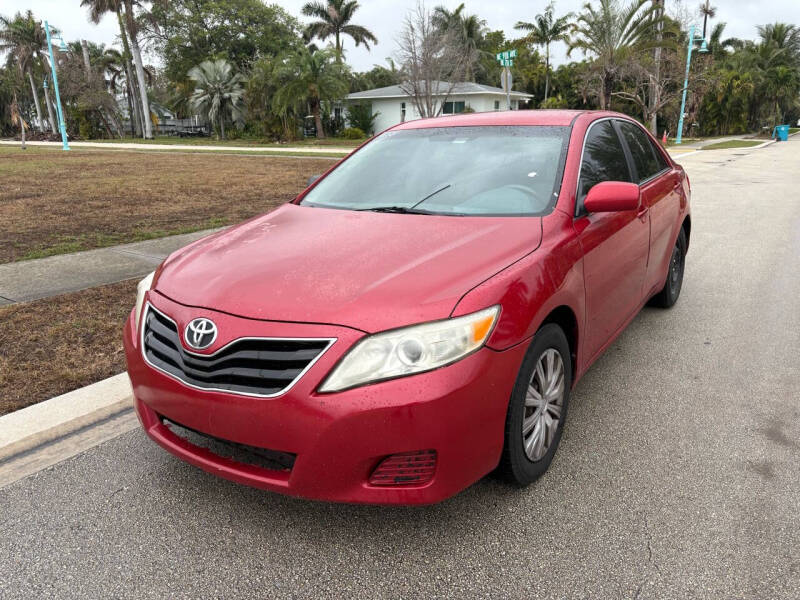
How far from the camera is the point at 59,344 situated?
4.31 m

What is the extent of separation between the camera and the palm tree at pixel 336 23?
178ft

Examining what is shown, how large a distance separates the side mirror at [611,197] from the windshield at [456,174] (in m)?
0.18

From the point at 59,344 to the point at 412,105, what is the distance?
40.9 metres

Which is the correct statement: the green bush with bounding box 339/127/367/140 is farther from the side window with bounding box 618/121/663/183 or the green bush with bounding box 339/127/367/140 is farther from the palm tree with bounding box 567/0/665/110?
the side window with bounding box 618/121/663/183

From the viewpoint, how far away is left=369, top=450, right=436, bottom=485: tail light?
215 cm

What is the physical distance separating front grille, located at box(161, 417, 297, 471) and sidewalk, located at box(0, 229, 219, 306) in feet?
12.2

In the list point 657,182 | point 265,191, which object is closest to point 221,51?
point 265,191

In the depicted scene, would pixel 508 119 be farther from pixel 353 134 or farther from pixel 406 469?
pixel 353 134

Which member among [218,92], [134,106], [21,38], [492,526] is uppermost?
[21,38]

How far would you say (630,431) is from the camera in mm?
3205

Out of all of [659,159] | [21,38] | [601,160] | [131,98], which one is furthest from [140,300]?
[21,38]

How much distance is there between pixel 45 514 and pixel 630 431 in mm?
2763

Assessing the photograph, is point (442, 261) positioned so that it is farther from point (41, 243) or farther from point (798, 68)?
point (798, 68)

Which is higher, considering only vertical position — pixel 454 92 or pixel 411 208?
pixel 454 92
